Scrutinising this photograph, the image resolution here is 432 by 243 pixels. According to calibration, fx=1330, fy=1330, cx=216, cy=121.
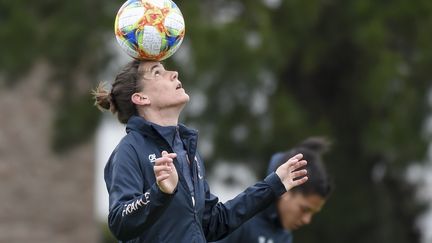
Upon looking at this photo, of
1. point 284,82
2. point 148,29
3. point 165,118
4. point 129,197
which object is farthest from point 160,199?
point 284,82

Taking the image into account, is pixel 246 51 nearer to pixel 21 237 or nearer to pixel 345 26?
pixel 345 26

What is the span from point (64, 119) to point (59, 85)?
709mm

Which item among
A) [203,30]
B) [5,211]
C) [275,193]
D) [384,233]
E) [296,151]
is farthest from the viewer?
[5,211]

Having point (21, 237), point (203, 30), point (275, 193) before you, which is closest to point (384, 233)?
point (203, 30)

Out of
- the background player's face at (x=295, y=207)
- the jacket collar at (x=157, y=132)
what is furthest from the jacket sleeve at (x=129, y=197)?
the background player's face at (x=295, y=207)

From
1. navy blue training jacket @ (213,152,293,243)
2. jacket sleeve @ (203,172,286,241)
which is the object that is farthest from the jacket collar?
navy blue training jacket @ (213,152,293,243)

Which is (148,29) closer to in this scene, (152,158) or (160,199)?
(152,158)

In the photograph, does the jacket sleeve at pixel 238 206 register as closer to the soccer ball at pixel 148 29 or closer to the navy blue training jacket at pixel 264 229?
the soccer ball at pixel 148 29

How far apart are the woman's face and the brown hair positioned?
4 centimetres

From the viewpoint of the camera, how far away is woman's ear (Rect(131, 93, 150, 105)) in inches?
227

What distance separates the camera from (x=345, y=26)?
599 inches

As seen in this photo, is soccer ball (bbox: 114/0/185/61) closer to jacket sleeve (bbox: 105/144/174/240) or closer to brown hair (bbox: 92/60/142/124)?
brown hair (bbox: 92/60/142/124)

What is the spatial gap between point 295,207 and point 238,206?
64.2 inches

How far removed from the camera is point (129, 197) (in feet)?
17.9
